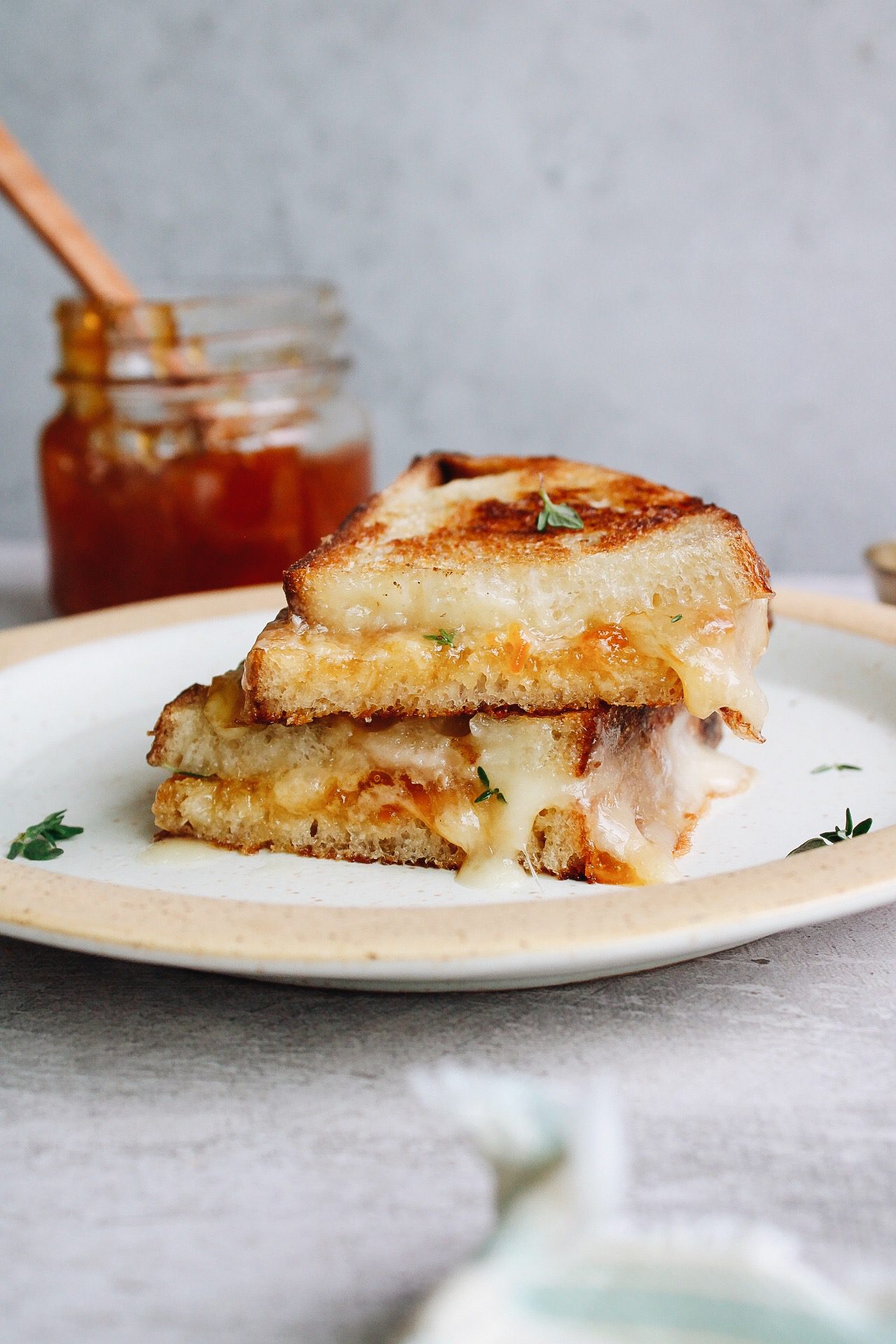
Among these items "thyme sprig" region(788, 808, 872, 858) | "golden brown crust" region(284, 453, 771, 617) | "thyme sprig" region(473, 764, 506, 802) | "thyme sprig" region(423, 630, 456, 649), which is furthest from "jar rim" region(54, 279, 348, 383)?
"thyme sprig" region(788, 808, 872, 858)

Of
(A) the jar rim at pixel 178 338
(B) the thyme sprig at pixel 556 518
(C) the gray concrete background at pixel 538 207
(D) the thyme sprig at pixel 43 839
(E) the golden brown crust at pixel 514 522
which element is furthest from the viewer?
(C) the gray concrete background at pixel 538 207

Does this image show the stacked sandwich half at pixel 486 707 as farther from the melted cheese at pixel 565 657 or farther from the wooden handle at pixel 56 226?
the wooden handle at pixel 56 226

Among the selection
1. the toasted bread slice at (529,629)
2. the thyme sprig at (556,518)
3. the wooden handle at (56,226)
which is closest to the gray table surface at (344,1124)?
the toasted bread slice at (529,629)

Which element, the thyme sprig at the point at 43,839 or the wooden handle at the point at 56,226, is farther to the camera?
the wooden handle at the point at 56,226

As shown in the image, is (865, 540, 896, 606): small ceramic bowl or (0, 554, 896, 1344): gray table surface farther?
(865, 540, 896, 606): small ceramic bowl

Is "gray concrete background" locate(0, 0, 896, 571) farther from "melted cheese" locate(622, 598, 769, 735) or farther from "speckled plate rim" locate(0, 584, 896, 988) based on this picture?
"speckled plate rim" locate(0, 584, 896, 988)

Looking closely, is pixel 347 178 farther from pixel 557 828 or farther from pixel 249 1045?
pixel 249 1045
